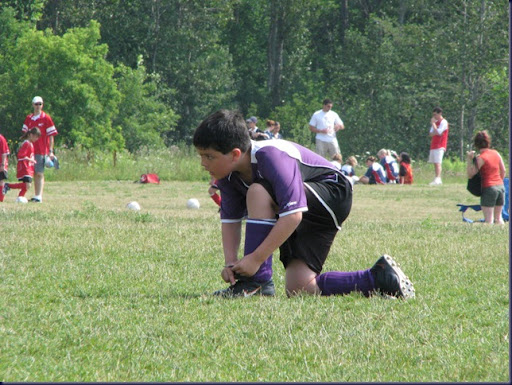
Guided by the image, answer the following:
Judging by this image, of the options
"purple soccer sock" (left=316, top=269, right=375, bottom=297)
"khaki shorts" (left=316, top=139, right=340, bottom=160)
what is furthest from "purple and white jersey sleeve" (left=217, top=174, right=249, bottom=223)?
"khaki shorts" (left=316, top=139, right=340, bottom=160)

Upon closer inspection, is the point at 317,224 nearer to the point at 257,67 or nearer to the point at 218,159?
the point at 218,159

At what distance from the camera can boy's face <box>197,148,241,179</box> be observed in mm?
5762

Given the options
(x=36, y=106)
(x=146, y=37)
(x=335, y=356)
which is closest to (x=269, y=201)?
(x=335, y=356)

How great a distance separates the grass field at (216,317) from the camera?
4168 millimetres

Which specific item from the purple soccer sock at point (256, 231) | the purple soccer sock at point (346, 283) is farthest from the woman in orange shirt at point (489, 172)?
the purple soccer sock at point (256, 231)

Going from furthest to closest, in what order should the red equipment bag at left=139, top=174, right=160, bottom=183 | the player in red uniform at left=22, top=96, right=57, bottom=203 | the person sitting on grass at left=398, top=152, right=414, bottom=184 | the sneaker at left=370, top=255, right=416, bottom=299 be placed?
the person sitting on grass at left=398, top=152, right=414, bottom=184 → the red equipment bag at left=139, top=174, right=160, bottom=183 → the player in red uniform at left=22, top=96, right=57, bottom=203 → the sneaker at left=370, top=255, right=416, bottom=299

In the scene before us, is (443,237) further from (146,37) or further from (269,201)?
(146,37)

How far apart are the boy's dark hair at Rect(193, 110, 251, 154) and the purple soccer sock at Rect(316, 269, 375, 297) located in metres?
1.14

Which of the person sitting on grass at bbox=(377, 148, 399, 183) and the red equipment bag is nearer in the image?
the red equipment bag

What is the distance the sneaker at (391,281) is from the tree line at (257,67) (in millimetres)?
27722

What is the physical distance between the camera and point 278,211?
5.83m

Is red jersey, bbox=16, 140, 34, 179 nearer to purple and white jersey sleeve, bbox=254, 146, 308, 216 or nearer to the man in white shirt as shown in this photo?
the man in white shirt

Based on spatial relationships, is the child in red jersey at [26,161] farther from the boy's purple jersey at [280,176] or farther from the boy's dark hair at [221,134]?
the boy's dark hair at [221,134]

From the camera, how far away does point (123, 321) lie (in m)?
5.25
